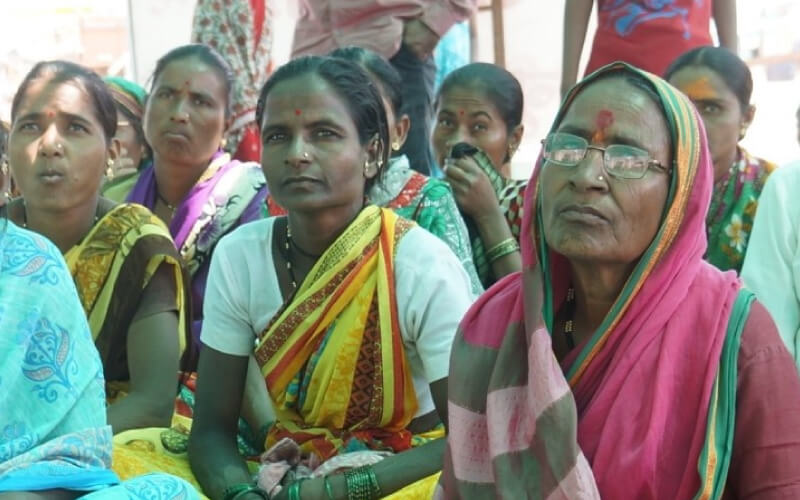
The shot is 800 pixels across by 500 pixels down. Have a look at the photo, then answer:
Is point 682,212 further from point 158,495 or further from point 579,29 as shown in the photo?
point 579,29

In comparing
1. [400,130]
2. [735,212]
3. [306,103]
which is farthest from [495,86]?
[306,103]

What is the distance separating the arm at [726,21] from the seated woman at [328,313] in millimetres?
2383

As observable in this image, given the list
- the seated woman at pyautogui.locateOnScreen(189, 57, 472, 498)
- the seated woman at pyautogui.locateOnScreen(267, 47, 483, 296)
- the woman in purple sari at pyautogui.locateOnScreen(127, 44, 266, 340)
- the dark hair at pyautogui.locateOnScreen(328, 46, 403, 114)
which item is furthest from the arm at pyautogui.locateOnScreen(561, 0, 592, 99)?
the seated woman at pyautogui.locateOnScreen(189, 57, 472, 498)

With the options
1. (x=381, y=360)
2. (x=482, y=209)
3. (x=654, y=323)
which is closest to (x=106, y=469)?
(x=381, y=360)

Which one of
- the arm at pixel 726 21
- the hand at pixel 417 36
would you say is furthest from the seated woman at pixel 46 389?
the arm at pixel 726 21

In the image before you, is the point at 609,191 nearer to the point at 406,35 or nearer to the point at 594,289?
the point at 594,289

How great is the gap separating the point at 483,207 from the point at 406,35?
4.68 ft

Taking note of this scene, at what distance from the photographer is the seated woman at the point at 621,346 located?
2.13m

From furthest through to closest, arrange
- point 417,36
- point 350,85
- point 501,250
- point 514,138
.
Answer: point 417,36 → point 514,138 → point 501,250 → point 350,85

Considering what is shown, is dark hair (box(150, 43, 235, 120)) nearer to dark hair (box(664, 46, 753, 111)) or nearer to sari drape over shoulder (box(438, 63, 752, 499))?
dark hair (box(664, 46, 753, 111))

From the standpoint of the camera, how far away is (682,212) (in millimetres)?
2297

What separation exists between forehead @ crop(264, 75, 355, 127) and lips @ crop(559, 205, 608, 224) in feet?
3.11

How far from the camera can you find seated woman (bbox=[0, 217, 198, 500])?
2289 mm

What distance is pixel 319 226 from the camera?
305cm
